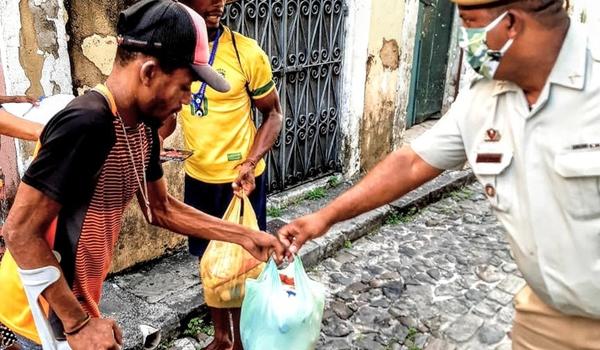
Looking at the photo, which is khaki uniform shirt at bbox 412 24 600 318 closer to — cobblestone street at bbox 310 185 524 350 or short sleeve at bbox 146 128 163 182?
short sleeve at bbox 146 128 163 182

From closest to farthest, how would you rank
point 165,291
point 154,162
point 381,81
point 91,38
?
point 154,162, point 91,38, point 165,291, point 381,81

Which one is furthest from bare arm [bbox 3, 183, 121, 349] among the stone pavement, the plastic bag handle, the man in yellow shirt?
the stone pavement

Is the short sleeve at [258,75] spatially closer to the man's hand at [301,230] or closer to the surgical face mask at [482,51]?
the man's hand at [301,230]

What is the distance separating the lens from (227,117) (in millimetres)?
3160

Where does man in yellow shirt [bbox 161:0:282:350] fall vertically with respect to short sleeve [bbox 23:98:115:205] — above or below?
below

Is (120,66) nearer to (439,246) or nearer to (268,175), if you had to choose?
(268,175)

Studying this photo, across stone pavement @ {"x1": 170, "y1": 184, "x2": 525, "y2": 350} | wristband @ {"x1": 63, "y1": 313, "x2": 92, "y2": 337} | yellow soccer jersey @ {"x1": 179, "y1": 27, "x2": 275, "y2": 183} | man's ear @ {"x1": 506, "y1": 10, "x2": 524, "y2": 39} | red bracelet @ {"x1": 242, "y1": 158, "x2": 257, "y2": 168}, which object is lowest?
stone pavement @ {"x1": 170, "y1": 184, "x2": 525, "y2": 350}

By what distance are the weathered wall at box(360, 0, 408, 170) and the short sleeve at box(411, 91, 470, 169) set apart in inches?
133

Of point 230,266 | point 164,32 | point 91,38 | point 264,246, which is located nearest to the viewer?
point 164,32

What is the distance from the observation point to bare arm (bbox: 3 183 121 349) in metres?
1.69

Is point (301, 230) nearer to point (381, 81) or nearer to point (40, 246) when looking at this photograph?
point (40, 246)

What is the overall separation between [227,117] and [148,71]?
1346mm

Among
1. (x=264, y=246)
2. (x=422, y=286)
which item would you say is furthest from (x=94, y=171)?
(x=422, y=286)

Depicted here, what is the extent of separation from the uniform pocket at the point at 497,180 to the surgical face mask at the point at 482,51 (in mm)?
296
